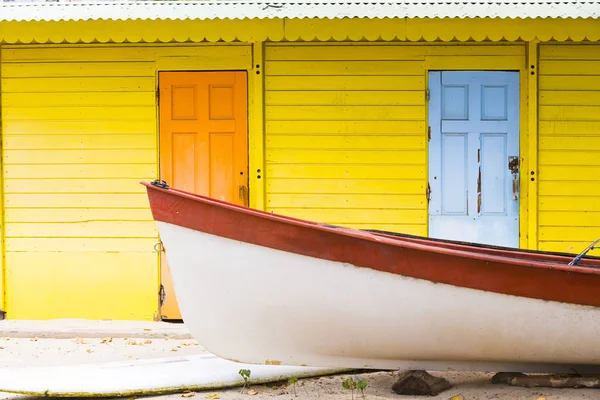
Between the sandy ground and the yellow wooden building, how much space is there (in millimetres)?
877

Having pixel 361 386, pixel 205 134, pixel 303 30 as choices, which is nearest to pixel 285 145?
pixel 205 134

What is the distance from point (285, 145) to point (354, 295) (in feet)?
10.3

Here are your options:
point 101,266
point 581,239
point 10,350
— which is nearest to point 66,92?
point 101,266

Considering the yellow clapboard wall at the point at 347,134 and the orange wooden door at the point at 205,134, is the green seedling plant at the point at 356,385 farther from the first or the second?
the orange wooden door at the point at 205,134

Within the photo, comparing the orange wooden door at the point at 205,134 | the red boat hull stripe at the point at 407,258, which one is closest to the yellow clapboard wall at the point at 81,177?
the orange wooden door at the point at 205,134

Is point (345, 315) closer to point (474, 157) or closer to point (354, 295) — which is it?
point (354, 295)

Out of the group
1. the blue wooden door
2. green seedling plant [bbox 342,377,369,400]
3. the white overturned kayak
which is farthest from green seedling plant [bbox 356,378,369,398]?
the blue wooden door

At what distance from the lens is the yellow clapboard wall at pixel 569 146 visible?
8.11m

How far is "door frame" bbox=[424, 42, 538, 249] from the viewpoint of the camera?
26.5ft

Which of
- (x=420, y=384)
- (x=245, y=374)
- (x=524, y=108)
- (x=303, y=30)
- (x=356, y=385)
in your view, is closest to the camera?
(x=356, y=385)

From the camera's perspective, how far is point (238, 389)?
230 inches

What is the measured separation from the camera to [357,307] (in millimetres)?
5312

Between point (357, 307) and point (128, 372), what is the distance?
171 cm

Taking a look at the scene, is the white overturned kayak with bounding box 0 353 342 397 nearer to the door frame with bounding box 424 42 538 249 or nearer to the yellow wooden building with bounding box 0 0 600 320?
the yellow wooden building with bounding box 0 0 600 320
